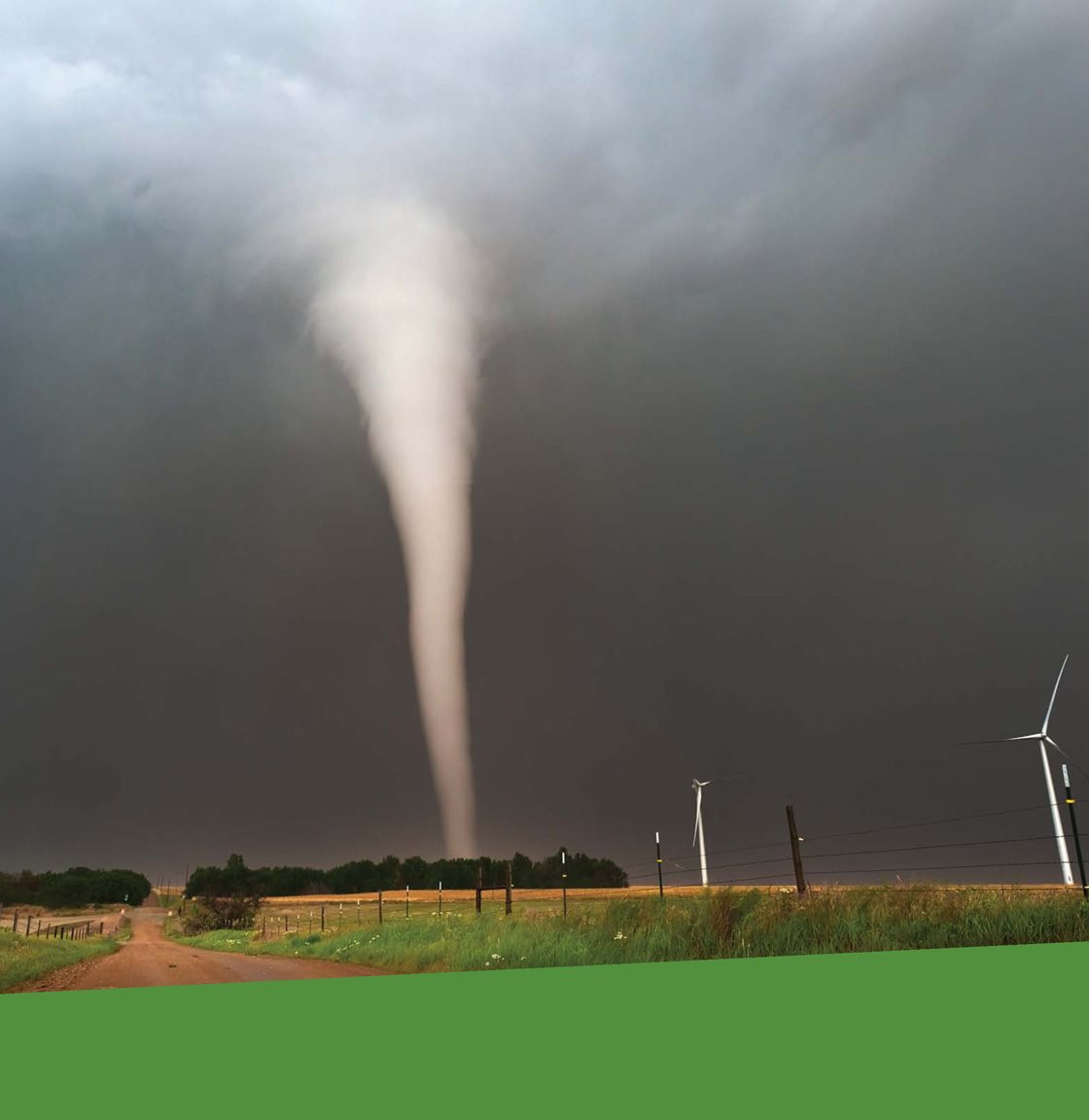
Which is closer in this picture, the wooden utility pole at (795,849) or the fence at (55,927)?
the wooden utility pole at (795,849)

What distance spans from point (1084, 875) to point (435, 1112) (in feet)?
41.9

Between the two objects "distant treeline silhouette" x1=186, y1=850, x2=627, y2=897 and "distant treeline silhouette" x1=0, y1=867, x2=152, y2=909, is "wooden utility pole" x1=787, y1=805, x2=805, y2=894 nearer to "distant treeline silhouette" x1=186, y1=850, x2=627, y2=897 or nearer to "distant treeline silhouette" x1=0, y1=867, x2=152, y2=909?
"distant treeline silhouette" x1=186, y1=850, x2=627, y2=897

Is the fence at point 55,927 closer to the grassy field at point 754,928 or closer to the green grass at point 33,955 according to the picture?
the green grass at point 33,955

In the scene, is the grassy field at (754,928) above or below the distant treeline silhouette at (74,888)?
below

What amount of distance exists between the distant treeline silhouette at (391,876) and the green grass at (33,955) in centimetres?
1053

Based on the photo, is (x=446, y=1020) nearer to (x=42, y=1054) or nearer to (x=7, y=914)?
(x=42, y=1054)

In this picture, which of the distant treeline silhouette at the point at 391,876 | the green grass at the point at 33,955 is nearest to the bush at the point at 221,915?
the distant treeline silhouette at the point at 391,876

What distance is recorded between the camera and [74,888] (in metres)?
30.8

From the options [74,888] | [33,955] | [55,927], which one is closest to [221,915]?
[74,888]

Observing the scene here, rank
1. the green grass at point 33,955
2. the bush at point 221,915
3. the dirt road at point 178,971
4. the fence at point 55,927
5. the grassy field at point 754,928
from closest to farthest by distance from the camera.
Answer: the grassy field at point 754,928, the dirt road at point 178,971, the green grass at point 33,955, the fence at point 55,927, the bush at point 221,915

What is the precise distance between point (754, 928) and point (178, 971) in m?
10.0

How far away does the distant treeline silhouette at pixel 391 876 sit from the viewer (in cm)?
3067

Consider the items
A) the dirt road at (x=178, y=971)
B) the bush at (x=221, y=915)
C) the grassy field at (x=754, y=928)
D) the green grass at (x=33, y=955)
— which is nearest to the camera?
the grassy field at (x=754, y=928)

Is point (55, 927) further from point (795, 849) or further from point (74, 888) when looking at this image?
point (795, 849)
